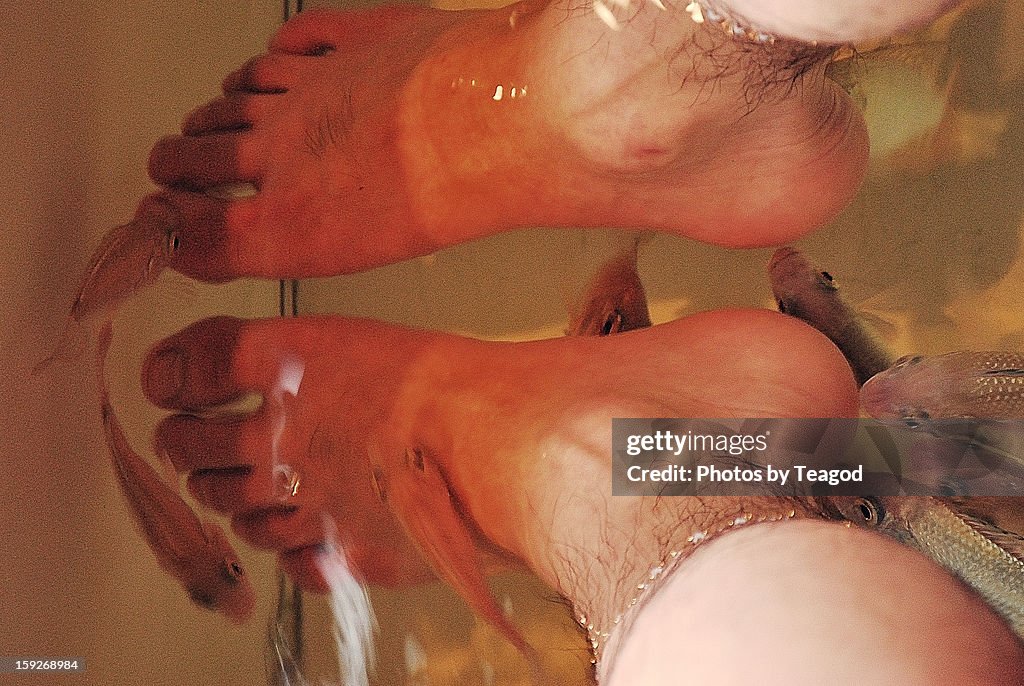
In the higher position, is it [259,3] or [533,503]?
[259,3]

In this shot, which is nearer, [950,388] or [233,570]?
[950,388]

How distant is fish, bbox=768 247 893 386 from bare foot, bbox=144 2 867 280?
27 millimetres

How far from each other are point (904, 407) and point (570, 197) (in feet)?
1.08

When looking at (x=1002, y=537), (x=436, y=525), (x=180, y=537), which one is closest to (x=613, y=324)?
(x=436, y=525)

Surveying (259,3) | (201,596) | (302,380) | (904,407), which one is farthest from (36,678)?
(904,407)

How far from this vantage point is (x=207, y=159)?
0.83m

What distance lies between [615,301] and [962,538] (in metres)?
0.33

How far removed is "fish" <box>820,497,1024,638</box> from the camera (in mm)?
642

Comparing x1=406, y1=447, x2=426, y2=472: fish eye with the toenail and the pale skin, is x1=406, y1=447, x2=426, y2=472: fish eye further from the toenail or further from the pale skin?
the toenail

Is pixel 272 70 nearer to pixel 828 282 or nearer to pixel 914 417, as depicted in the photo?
pixel 828 282

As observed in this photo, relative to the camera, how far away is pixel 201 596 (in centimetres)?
82

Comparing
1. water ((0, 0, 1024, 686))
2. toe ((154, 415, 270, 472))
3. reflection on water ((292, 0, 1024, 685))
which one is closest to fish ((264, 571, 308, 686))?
water ((0, 0, 1024, 686))

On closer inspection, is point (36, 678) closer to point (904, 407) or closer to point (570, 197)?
point (570, 197)

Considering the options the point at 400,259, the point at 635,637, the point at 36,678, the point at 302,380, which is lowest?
the point at 36,678
